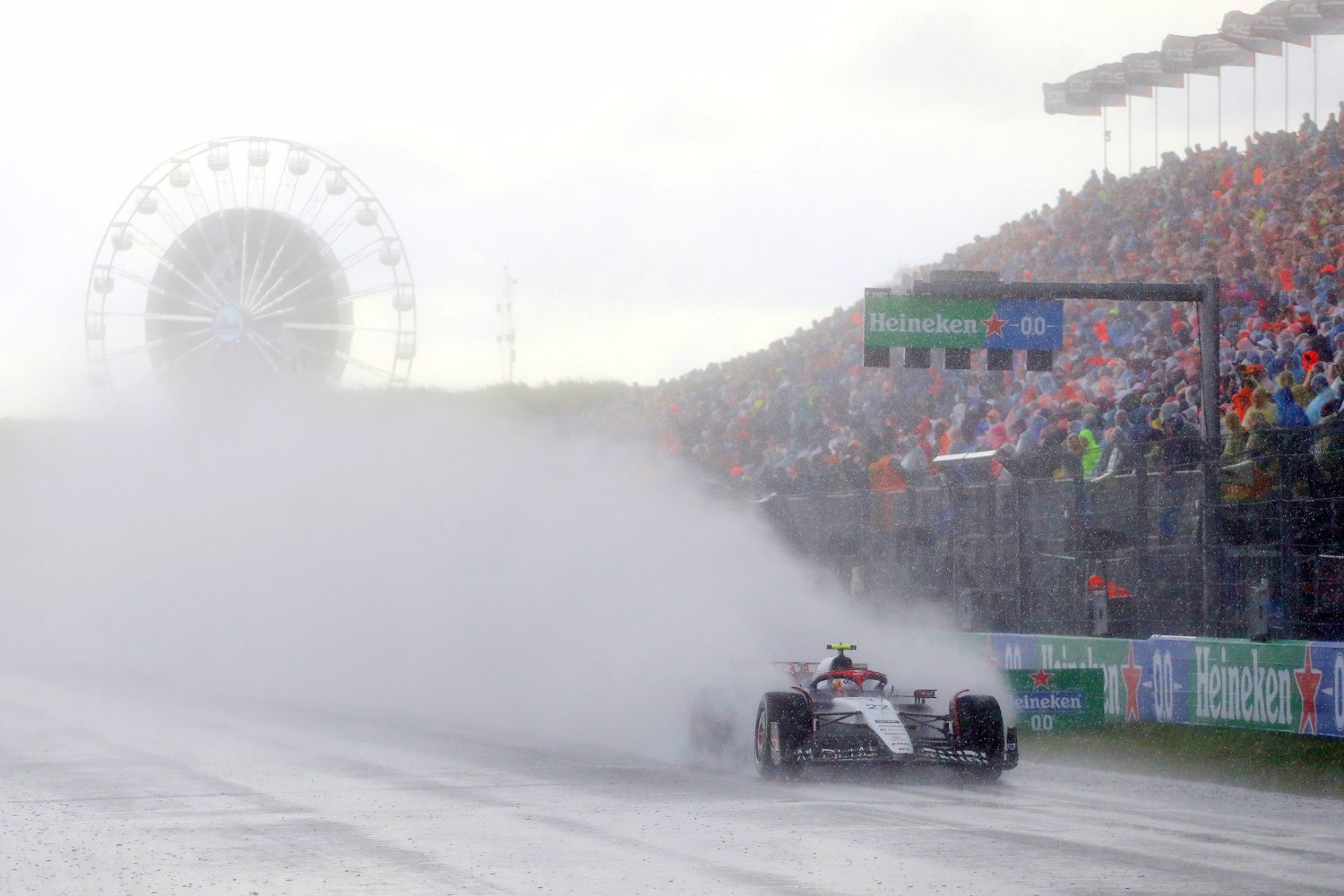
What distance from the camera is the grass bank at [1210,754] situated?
1521 centimetres

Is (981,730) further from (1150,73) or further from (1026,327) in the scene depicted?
(1150,73)

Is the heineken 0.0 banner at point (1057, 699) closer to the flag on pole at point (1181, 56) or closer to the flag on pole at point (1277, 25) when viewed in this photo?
the flag on pole at point (1277, 25)

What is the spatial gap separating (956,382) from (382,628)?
10.6 m

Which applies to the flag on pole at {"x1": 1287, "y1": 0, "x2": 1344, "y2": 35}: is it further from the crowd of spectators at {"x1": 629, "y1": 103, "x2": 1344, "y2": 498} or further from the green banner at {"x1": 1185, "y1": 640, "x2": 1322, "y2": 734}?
the green banner at {"x1": 1185, "y1": 640, "x2": 1322, "y2": 734}

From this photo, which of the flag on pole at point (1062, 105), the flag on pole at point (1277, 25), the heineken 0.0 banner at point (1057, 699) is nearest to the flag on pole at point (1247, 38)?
the flag on pole at point (1277, 25)

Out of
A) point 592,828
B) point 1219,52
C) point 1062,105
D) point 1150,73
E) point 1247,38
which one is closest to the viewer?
point 592,828

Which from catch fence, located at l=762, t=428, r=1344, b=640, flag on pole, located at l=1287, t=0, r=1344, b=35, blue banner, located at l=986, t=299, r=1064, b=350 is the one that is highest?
flag on pole, located at l=1287, t=0, r=1344, b=35

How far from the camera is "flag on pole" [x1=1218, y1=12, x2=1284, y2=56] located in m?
37.9

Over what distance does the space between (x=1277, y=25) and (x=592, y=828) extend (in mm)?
30168

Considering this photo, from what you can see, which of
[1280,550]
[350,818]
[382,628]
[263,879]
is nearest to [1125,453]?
[1280,550]

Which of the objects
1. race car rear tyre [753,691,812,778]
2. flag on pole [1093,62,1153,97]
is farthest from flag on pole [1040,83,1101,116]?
race car rear tyre [753,691,812,778]

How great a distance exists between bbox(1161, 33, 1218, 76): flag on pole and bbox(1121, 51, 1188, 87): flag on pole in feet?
1.08

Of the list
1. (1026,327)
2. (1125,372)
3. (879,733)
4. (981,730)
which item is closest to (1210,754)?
(981,730)

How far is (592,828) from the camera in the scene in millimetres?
11719
